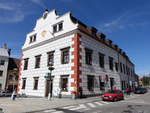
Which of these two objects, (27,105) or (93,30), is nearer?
(27,105)

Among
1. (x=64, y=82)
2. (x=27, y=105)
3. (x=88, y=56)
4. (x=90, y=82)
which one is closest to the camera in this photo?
(x=27, y=105)

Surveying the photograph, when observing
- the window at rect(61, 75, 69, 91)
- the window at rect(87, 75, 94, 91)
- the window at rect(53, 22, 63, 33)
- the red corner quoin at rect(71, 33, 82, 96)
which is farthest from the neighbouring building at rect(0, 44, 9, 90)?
the red corner quoin at rect(71, 33, 82, 96)

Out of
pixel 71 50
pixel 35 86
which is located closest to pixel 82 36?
pixel 71 50

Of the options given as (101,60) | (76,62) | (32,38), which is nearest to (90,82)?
(76,62)

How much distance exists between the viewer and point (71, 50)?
1958 centimetres

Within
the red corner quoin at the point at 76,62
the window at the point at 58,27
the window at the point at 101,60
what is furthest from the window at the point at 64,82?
the window at the point at 58,27

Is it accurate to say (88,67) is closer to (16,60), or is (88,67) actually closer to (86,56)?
(86,56)

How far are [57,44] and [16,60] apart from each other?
112ft

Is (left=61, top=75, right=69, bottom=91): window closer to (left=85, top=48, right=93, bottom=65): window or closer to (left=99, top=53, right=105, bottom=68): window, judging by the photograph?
(left=85, top=48, right=93, bottom=65): window

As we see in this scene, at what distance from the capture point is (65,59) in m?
20.3

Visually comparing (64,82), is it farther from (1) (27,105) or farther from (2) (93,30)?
(2) (93,30)

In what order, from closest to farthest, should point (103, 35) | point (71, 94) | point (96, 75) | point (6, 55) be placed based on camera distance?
point (71, 94) → point (96, 75) → point (103, 35) → point (6, 55)

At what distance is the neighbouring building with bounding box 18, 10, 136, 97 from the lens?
62.2 ft

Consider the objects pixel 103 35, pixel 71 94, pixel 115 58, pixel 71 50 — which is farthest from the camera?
pixel 115 58
